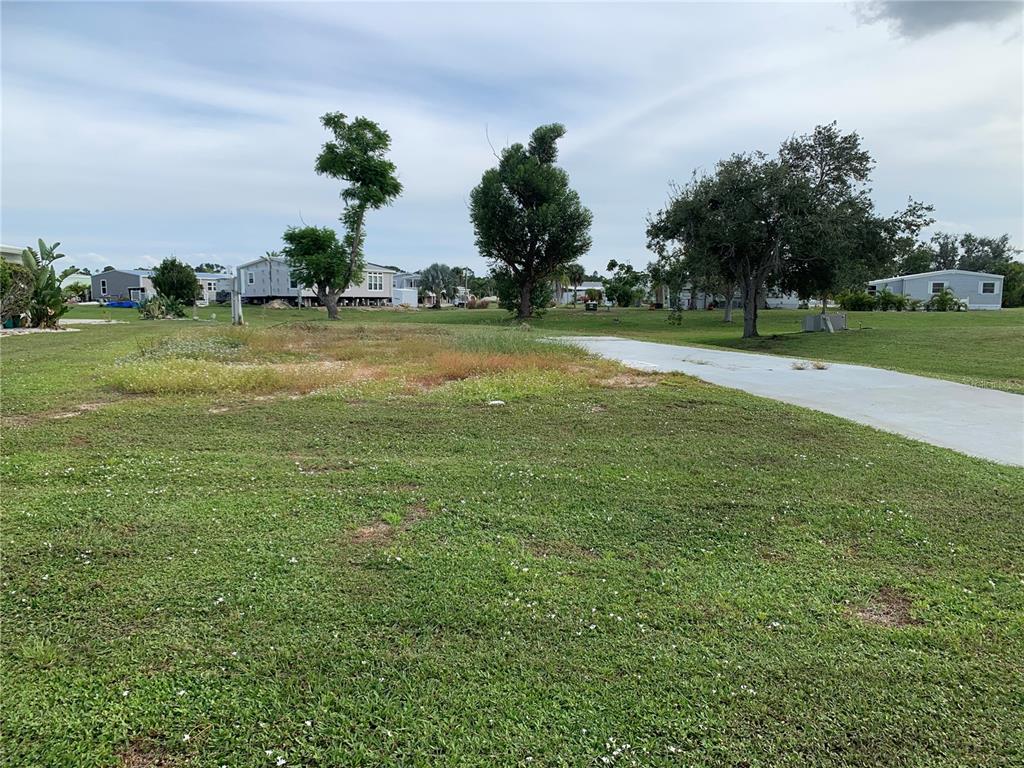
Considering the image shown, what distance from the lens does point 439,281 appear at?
9525 centimetres

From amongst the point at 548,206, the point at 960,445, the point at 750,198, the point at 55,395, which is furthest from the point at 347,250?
the point at 960,445

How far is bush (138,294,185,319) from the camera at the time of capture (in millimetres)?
37531

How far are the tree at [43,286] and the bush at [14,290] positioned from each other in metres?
0.14

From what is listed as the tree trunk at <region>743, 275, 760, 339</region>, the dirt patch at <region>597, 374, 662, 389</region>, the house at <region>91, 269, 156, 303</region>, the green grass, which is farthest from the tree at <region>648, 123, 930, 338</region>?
the house at <region>91, 269, 156, 303</region>

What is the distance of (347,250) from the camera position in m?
42.6

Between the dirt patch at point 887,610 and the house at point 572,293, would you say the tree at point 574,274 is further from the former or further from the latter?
the dirt patch at point 887,610

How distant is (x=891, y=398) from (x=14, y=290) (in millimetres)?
26569

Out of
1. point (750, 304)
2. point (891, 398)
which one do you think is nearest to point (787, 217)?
point (750, 304)

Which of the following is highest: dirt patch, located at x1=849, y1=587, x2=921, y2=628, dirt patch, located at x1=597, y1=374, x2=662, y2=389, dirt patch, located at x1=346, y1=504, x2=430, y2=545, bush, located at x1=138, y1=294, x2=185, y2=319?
bush, located at x1=138, y1=294, x2=185, y2=319

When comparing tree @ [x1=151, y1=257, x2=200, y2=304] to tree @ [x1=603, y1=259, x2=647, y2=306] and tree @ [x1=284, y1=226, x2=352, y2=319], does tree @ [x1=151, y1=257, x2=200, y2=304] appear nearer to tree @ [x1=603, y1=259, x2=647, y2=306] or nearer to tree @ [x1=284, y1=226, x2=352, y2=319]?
tree @ [x1=284, y1=226, x2=352, y2=319]

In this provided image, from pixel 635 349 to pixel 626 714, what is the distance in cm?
1495

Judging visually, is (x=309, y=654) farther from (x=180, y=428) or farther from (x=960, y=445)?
(x=960, y=445)

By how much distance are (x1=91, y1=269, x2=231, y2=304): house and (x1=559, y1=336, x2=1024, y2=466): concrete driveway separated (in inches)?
2748

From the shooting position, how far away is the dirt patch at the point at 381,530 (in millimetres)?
3758
